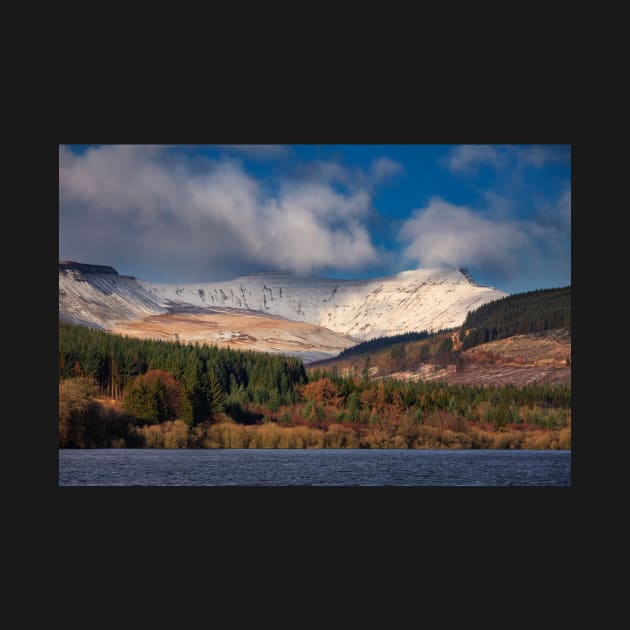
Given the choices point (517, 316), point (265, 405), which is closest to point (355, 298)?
point (517, 316)

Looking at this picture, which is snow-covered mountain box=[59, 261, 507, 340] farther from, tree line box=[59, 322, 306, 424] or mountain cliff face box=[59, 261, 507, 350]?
tree line box=[59, 322, 306, 424]

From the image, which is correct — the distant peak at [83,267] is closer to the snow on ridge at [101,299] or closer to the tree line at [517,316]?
the snow on ridge at [101,299]

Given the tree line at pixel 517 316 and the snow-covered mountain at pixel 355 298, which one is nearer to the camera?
the tree line at pixel 517 316

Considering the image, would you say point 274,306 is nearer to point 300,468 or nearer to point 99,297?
point 99,297

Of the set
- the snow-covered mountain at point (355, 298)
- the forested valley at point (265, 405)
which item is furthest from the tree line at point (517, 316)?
the forested valley at point (265, 405)

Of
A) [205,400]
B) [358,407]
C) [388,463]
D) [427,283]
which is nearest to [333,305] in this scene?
[427,283]

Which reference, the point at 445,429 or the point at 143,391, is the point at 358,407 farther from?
the point at 143,391
